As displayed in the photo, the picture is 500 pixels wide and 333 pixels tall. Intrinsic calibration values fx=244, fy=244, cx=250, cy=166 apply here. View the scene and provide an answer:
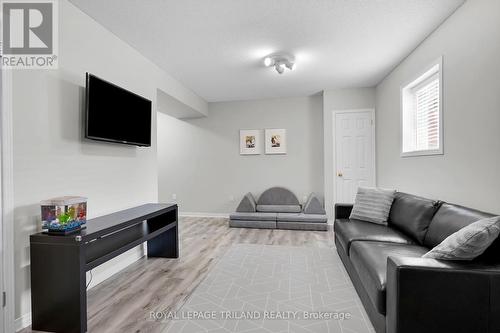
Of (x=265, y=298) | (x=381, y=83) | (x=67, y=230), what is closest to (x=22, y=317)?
(x=67, y=230)

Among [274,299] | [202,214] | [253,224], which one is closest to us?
[274,299]

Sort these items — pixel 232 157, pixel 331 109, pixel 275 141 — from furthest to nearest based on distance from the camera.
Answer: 1. pixel 232 157
2. pixel 275 141
3. pixel 331 109

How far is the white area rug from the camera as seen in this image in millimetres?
1773

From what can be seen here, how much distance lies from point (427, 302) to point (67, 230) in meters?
2.33

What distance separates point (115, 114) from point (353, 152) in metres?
4.07

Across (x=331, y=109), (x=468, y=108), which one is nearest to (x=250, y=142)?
(x=331, y=109)

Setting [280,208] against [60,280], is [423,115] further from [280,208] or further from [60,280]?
[60,280]

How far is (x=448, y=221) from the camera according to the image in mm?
1945

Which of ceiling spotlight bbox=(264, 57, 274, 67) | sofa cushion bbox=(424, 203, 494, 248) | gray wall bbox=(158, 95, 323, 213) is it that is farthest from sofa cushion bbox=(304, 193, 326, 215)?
ceiling spotlight bbox=(264, 57, 274, 67)

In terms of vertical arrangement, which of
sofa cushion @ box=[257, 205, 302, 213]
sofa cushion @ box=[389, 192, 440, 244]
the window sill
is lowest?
sofa cushion @ box=[257, 205, 302, 213]

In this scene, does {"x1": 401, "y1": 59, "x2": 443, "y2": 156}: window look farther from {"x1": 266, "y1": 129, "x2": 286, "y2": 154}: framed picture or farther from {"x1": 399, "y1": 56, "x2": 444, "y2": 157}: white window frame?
{"x1": 266, "y1": 129, "x2": 286, "y2": 154}: framed picture

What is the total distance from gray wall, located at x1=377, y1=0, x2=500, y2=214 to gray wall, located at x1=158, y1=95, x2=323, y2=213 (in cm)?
237


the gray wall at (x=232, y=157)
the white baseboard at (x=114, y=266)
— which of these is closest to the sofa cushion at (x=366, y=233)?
the gray wall at (x=232, y=157)

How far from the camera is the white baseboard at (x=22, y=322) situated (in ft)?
5.70
